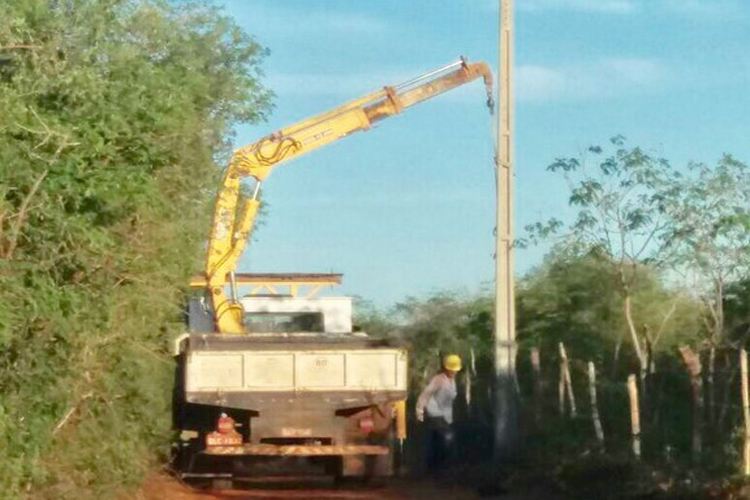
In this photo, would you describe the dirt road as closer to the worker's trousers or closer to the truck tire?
the truck tire

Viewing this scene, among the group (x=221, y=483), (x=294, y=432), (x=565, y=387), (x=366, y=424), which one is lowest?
(x=221, y=483)

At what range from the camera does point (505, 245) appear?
958 inches

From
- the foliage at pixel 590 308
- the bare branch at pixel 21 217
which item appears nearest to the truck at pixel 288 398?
the foliage at pixel 590 308

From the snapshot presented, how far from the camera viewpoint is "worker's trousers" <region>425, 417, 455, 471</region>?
24031 mm

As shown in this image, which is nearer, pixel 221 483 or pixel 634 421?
pixel 634 421

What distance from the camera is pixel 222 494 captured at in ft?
72.1

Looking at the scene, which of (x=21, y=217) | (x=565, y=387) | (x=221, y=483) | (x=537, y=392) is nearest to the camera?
(x=21, y=217)

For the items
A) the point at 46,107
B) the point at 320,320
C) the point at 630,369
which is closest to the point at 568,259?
the point at 630,369

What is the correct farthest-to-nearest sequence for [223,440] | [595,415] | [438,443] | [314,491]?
1. [438,443]
2. [314,491]
3. [223,440]
4. [595,415]

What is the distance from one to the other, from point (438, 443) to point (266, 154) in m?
5.35

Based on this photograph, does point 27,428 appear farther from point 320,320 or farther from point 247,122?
point 320,320

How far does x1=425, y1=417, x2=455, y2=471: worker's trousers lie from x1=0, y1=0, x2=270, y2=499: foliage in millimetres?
6317

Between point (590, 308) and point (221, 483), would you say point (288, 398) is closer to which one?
point (221, 483)

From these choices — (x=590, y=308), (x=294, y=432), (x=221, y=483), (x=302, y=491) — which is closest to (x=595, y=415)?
(x=294, y=432)
